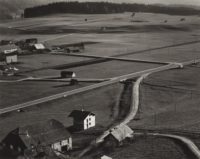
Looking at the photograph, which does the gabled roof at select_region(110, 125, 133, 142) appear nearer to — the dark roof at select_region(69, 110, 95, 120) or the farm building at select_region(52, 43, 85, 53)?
the dark roof at select_region(69, 110, 95, 120)

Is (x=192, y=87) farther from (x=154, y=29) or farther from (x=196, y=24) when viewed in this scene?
(x=196, y=24)

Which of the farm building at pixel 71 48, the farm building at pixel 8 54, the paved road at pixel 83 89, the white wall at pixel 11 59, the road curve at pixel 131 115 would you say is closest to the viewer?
the road curve at pixel 131 115

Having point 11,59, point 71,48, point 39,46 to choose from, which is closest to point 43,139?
point 11,59

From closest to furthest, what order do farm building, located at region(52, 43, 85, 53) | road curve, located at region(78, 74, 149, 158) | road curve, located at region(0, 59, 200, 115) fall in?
road curve, located at region(78, 74, 149, 158) < road curve, located at region(0, 59, 200, 115) < farm building, located at region(52, 43, 85, 53)

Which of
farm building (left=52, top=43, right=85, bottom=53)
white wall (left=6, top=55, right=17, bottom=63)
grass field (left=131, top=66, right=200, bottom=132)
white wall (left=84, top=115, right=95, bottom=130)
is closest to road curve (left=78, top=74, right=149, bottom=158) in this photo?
grass field (left=131, top=66, right=200, bottom=132)

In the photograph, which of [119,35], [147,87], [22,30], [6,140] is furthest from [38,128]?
[22,30]

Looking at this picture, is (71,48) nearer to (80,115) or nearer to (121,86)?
(121,86)

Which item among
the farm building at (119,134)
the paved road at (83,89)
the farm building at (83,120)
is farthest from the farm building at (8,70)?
the farm building at (119,134)

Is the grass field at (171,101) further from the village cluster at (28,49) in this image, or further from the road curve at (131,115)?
the village cluster at (28,49)
